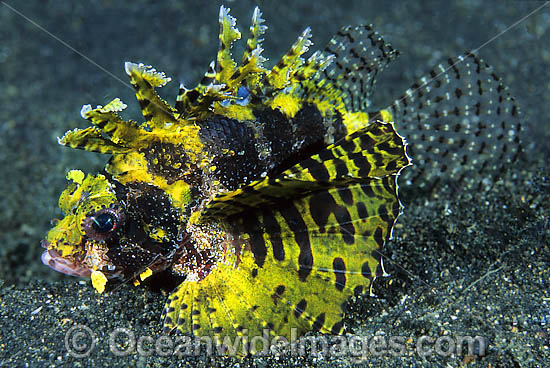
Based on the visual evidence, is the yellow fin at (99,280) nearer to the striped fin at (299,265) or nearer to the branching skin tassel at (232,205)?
the branching skin tassel at (232,205)

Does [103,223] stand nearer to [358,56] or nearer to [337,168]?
[337,168]

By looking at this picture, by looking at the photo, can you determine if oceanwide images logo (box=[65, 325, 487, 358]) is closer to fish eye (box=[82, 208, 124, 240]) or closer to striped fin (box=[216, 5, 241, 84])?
fish eye (box=[82, 208, 124, 240])

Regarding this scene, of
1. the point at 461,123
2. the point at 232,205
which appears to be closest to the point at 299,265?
the point at 232,205

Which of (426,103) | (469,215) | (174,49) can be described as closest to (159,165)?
(426,103)

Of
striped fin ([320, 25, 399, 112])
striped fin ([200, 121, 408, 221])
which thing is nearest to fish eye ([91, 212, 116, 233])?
striped fin ([200, 121, 408, 221])

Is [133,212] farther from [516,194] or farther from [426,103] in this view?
[516,194]

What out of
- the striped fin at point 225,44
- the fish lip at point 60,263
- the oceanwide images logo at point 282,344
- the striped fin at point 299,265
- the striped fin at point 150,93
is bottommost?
the oceanwide images logo at point 282,344

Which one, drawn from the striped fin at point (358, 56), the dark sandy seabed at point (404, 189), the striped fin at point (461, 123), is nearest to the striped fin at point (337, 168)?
the dark sandy seabed at point (404, 189)

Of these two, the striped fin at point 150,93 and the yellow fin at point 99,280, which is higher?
the striped fin at point 150,93
